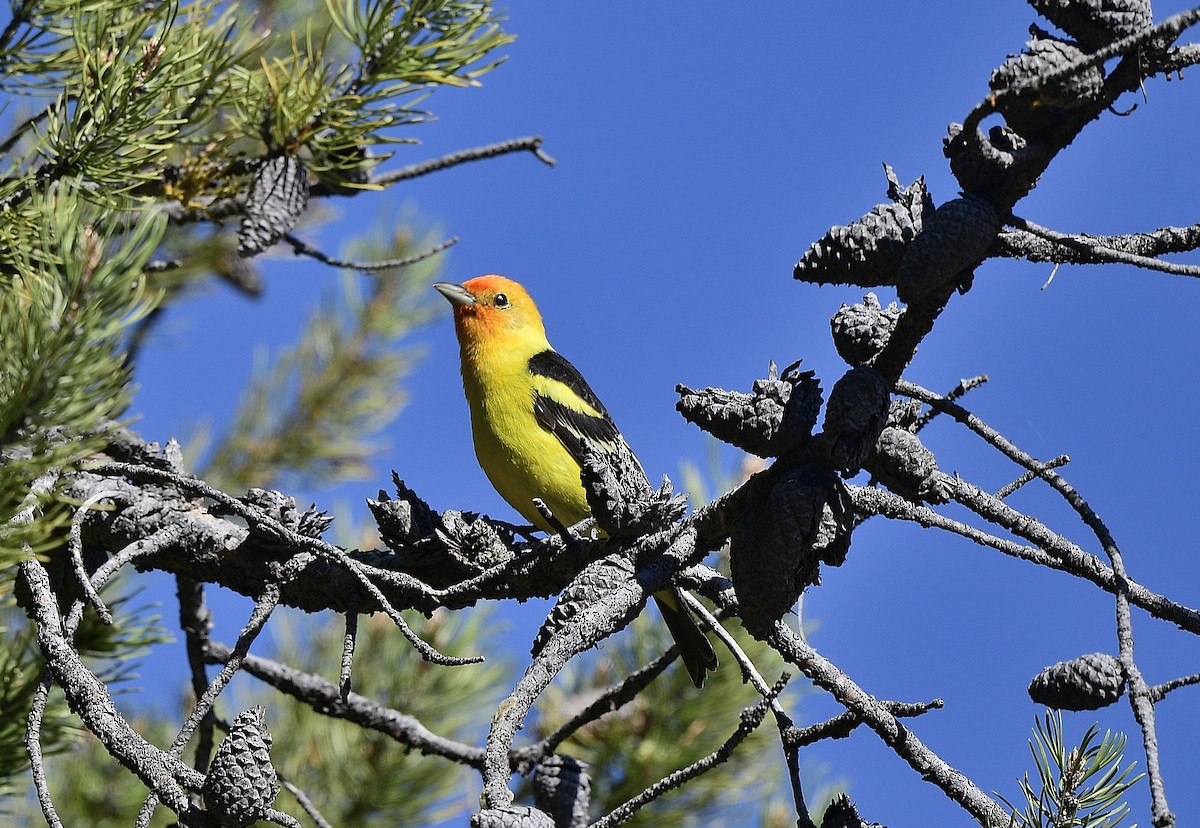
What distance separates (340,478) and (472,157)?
87.0 inches

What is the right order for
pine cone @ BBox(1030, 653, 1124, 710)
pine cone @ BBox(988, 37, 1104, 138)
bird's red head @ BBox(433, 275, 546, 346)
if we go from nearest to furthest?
pine cone @ BBox(988, 37, 1104, 138) < pine cone @ BBox(1030, 653, 1124, 710) < bird's red head @ BBox(433, 275, 546, 346)

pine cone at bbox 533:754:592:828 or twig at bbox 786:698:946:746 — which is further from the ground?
pine cone at bbox 533:754:592:828

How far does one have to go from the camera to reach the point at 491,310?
4.21 meters

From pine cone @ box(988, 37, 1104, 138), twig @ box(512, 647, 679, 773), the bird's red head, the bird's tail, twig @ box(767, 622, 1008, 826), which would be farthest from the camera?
the bird's red head

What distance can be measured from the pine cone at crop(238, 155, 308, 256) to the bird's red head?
1.65 metres

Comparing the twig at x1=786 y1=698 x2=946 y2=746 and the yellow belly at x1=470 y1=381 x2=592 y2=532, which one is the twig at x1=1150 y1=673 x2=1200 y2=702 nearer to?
the twig at x1=786 y1=698 x2=946 y2=746

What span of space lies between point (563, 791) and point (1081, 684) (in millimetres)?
1092

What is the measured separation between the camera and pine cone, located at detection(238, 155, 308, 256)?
233cm

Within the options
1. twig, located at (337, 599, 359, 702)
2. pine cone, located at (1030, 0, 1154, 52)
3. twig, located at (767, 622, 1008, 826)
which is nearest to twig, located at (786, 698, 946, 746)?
twig, located at (767, 622, 1008, 826)

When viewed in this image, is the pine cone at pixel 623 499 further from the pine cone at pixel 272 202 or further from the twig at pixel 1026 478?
the pine cone at pixel 272 202

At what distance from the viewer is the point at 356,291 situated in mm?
4891

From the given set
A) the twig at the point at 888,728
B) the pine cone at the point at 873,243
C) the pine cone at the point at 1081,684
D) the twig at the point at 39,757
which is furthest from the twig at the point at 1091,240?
the twig at the point at 39,757

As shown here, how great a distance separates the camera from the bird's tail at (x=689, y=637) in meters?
2.83

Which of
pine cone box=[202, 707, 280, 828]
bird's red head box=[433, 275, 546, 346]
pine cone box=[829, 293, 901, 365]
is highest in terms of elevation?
→ bird's red head box=[433, 275, 546, 346]
